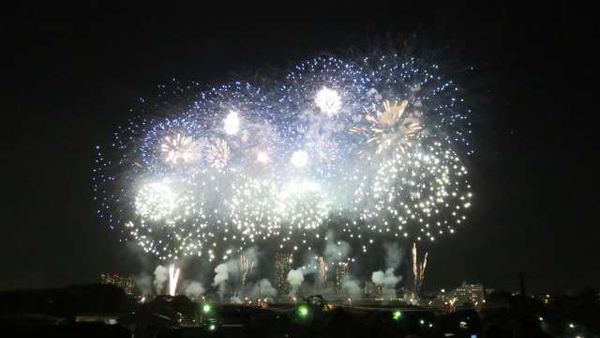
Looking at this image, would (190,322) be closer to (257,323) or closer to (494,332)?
(257,323)

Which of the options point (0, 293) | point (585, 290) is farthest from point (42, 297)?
point (585, 290)

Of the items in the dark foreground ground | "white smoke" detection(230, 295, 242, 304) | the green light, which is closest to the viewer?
the dark foreground ground

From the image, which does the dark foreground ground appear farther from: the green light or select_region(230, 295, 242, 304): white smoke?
select_region(230, 295, 242, 304): white smoke

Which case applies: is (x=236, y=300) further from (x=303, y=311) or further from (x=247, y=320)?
(x=303, y=311)

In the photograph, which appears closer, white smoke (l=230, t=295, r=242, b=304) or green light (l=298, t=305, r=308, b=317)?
green light (l=298, t=305, r=308, b=317)

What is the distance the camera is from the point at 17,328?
1928 centimetres

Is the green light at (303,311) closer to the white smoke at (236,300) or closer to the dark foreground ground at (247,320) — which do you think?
the dark foreground ground at (247,320)

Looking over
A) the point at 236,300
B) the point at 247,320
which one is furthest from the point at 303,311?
the point at 236,300

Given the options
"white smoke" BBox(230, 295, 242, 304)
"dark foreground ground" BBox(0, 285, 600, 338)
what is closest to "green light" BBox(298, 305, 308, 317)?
"dark foreground ground" BBox(0, 285, 600, 338)

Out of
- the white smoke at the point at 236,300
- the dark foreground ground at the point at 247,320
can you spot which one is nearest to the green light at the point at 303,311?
the dark foreground ground at the point at 247,320

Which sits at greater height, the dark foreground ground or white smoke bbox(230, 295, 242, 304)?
the dark foreground ground

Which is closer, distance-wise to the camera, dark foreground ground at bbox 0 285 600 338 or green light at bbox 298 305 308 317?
dark foreground ground at bbox 0 285 600 338

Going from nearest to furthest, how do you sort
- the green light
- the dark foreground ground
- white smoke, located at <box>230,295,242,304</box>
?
1. the dark foreground ground
2. the green light
3. white smoke, located at <box>230,295,242,304</box>

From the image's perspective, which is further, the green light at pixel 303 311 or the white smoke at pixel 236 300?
the white smoke at pixel 236 300
